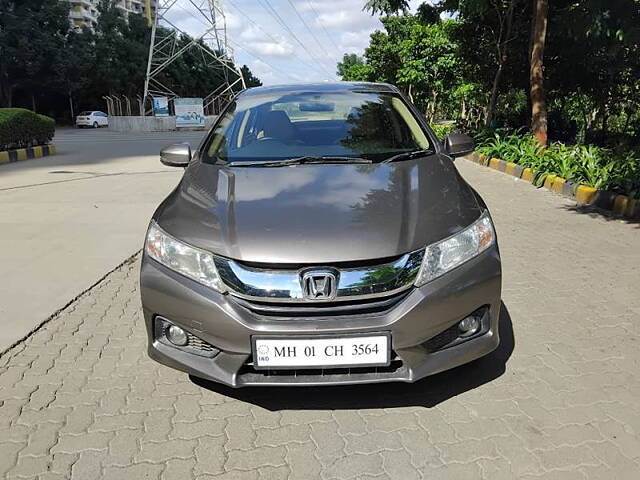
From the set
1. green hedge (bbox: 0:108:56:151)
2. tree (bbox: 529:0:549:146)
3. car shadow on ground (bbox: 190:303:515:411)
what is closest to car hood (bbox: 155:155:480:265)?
car shadow on ground (bbox: 190:303:515:411)

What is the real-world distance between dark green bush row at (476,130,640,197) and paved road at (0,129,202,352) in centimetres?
589

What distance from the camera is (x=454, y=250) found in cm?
254

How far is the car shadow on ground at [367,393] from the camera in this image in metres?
2.77

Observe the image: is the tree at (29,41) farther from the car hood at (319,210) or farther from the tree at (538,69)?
the car hood at (319,210)

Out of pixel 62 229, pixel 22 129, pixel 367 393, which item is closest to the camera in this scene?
pixel 367 393

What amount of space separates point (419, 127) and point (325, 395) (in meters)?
1.92

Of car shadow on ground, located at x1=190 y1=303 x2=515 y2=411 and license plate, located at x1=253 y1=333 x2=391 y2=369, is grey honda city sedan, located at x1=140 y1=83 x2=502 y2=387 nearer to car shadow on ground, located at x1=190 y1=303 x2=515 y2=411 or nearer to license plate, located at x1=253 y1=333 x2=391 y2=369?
license plate, located at x1=253 y1=333 x2=391 y2=369

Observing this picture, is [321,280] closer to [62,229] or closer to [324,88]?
[324,88]

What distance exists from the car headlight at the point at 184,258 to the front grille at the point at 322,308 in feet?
0.62

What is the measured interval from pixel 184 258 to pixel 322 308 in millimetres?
675

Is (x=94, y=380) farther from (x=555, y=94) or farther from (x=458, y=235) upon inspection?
(x=555, y=94)

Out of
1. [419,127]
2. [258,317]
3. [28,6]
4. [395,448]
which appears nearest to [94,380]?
[258,317]

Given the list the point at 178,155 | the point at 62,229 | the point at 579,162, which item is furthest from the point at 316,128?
the point at 579,162

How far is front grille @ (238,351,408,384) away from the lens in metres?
2.44
